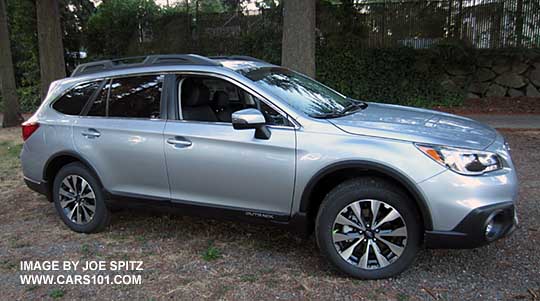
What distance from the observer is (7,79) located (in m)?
12.5

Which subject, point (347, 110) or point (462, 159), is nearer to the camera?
point (462, 159)

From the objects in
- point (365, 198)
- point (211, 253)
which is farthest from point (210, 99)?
point (365, 198)

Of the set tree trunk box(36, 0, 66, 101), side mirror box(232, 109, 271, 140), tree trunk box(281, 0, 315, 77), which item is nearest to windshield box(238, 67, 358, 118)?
side mirror box(232, 109, 271, 140)

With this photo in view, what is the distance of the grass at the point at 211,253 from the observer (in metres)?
4.09

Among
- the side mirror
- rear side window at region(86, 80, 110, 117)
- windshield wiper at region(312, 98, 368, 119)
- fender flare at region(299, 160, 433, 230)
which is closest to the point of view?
fender flare at region(299, 160, 433, 230)

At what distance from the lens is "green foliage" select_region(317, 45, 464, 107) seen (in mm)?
13344

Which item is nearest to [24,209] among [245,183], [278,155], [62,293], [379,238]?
[62,293]

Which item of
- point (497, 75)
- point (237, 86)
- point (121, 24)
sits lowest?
point (497, 75)

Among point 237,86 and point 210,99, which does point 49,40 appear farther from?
point 237,86

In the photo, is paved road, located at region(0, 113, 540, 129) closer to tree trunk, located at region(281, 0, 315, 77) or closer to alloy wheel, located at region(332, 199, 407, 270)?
tree trunk, located at region(281, 0, 315, 77)

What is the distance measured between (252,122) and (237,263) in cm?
122

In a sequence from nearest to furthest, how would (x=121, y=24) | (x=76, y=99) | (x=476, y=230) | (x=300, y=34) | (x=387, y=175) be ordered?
(x=476, y=230)
(x=387, y=175)
(x=76, y=99)
(x=300, y=34)
(x=121, y=24)

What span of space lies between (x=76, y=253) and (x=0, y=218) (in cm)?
172

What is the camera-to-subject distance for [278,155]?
3.71 metres
